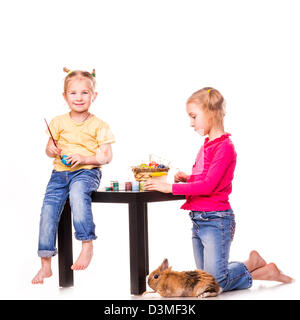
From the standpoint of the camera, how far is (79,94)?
3.24m

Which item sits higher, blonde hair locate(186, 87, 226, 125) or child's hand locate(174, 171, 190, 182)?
blonde hair locate(186, 87, 226, 125)

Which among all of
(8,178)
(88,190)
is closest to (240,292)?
(88,190)

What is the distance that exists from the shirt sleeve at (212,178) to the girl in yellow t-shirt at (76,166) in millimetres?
421

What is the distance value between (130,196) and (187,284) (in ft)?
1.48

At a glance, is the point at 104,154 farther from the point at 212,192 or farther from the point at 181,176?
the point at 212,192

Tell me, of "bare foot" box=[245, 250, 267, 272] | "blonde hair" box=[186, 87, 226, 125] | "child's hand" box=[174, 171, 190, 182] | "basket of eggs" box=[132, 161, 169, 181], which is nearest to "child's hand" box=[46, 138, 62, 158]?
"basket of eggs" box=[132, 161, 169, 181]

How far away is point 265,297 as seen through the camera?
288cm

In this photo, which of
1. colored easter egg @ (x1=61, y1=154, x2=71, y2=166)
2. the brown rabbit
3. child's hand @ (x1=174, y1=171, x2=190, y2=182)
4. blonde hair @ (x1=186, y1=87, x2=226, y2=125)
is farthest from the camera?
child's hand @ (x1=174, y1=171, x2=190, y2=182)

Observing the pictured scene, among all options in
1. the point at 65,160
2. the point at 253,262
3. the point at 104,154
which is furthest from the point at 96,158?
the point at 253,262

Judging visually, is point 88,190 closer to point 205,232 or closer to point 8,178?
point 205,232

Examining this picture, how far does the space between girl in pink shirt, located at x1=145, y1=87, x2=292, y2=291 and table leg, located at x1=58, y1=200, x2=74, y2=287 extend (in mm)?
454

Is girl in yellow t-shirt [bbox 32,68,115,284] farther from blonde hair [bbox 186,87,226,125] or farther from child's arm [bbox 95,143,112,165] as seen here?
blonde hair [bbox 186,87,226,125]

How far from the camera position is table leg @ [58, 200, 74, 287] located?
10.6 ft
